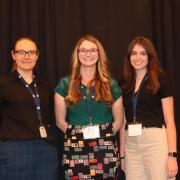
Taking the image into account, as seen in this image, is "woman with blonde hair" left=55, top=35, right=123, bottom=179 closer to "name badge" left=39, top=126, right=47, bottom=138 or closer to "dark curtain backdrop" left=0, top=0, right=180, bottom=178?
"name badge" left=39, top=126, right=47, bottom=138

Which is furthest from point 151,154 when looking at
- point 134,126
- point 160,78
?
point 160,78

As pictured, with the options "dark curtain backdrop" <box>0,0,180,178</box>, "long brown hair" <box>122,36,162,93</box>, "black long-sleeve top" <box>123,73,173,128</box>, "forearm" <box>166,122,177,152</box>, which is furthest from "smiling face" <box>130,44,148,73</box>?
"dark curtain backdrop" <box>0,0,180,178</box>

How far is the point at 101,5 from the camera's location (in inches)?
129

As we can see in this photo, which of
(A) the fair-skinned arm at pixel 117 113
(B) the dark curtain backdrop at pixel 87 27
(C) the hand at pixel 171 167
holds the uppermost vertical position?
Answer: (B) the dark curtain backdrop at pixel 87 27

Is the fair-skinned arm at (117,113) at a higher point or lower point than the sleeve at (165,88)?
lower

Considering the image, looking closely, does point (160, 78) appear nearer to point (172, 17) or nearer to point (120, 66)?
point (120, 66)

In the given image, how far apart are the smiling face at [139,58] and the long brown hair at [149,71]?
0.03 metres

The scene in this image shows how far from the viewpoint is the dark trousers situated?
2398 mm

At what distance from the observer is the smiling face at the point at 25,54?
258cm

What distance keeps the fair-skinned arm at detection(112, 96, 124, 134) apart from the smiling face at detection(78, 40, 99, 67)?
14.8 inches

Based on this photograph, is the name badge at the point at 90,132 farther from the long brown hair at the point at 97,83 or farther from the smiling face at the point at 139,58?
the smiling face at the point at 139,58

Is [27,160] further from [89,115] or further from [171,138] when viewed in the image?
[171,138]

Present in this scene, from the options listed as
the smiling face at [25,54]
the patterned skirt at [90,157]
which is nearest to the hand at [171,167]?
the patterned skirt at [90,157]

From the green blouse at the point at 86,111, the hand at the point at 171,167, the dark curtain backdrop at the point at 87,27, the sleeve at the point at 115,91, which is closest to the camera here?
the hand at the point at 171,167
